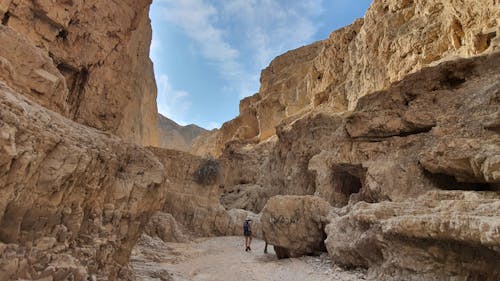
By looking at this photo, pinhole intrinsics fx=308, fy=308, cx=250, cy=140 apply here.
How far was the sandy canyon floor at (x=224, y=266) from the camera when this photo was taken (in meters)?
8.30

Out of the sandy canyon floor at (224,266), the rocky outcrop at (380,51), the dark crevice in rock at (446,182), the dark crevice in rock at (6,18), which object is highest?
the rocky outcrop at (380,51)

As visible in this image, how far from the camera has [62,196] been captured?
12.9 ft

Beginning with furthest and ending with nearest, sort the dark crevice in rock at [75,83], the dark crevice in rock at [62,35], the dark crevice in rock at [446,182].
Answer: the dark crevice in rock at [75,83] → the dark crevice in rock at [62,35] → the dark crevice in rock at [446,182]

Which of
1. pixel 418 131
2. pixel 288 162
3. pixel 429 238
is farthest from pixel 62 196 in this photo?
pixel 288 162

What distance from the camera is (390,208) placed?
7789 millimetres

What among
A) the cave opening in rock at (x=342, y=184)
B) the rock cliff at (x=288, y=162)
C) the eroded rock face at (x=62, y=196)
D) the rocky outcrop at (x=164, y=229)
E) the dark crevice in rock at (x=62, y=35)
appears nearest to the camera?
the eroded rock face at (x=62, y=196)

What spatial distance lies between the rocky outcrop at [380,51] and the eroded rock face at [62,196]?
17385 mm

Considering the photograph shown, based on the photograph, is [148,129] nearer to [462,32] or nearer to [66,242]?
[462,32]

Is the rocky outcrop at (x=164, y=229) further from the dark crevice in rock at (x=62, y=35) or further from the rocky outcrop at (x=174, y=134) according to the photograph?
the rocky outcrop at (x=174, y=134)

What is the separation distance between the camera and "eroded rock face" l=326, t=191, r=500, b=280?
16.9 feet

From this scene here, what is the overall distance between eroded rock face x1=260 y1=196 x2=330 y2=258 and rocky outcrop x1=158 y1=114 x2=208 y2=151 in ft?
215

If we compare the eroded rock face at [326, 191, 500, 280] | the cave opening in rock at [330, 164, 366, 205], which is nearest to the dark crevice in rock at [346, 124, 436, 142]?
the cave opening in rock at [330, 164, 366, 205]

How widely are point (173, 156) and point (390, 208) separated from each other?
55.8 ft

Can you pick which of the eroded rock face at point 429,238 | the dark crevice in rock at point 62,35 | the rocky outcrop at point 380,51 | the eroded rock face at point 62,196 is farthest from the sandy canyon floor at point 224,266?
the rocky outcrop at point 380,51
